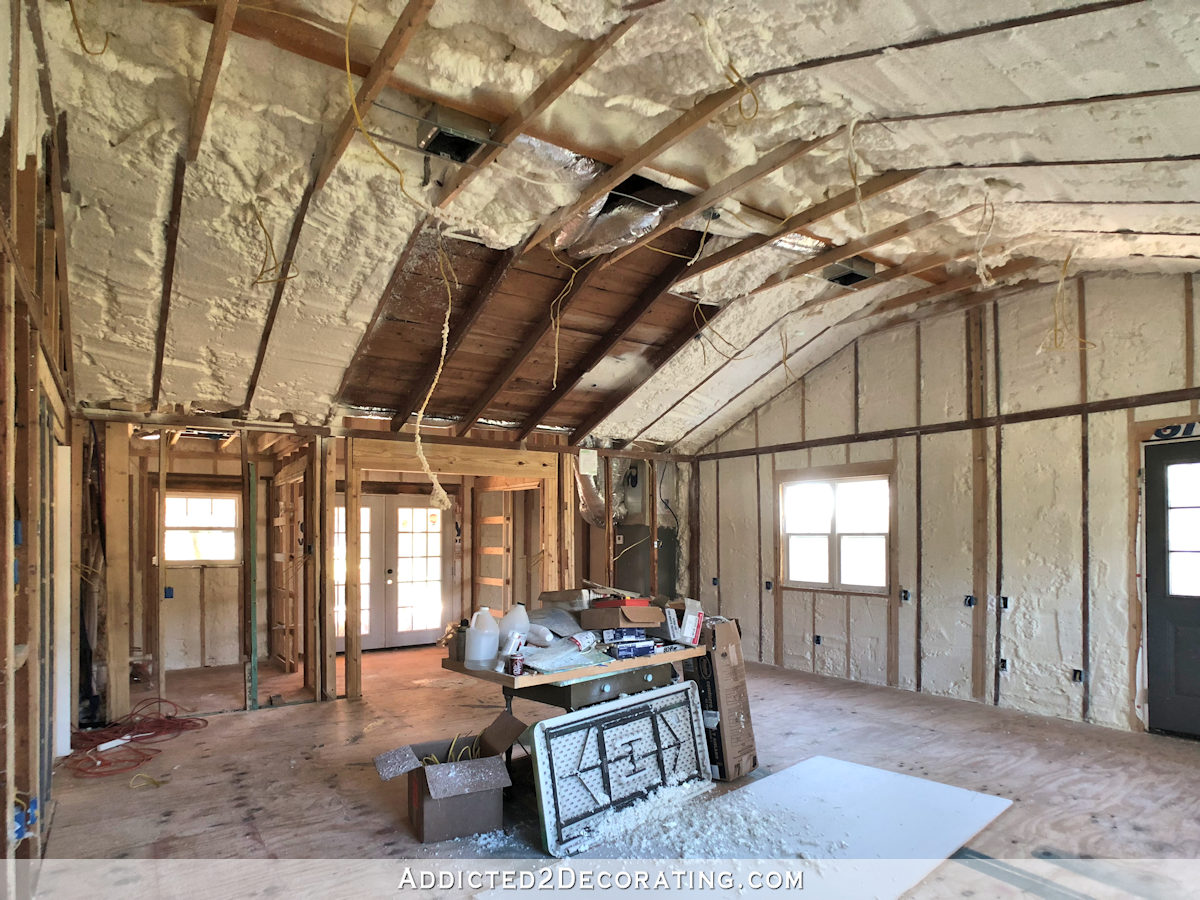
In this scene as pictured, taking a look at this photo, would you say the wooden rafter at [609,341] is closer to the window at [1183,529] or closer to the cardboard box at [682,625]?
the cardboard box at [682,625]

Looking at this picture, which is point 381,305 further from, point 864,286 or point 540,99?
point 864,286

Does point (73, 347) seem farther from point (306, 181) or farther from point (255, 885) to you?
point (255, 885)

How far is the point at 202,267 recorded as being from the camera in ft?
13.4

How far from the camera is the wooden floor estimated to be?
3.30 metres

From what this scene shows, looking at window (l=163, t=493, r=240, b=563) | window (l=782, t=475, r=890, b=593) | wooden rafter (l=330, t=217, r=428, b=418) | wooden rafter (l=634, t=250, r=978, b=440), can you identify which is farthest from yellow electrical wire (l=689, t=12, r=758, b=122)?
window (l=163, t=493, r=240, b=563)

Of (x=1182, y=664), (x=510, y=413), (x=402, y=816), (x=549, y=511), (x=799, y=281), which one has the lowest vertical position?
(x=402, y=816)

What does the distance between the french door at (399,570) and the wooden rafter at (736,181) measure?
207 inches

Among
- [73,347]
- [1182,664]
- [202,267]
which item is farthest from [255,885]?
[1182,664]

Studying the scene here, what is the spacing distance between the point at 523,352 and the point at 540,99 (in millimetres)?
2670

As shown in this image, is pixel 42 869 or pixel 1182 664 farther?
pixel 1182 664

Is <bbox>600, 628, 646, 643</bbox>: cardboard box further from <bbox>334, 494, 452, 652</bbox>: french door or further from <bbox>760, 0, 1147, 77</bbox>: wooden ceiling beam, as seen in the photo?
<bbox>334, 494, 452, 652</bbox>: french door

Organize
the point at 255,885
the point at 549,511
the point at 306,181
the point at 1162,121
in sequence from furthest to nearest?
the point at 549,511
the point at 306,181
the point at 255,885
the point at 1162,121

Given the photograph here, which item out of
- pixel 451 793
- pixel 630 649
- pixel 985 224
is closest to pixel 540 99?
pixel 630 649

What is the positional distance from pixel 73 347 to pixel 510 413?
3.25 m
